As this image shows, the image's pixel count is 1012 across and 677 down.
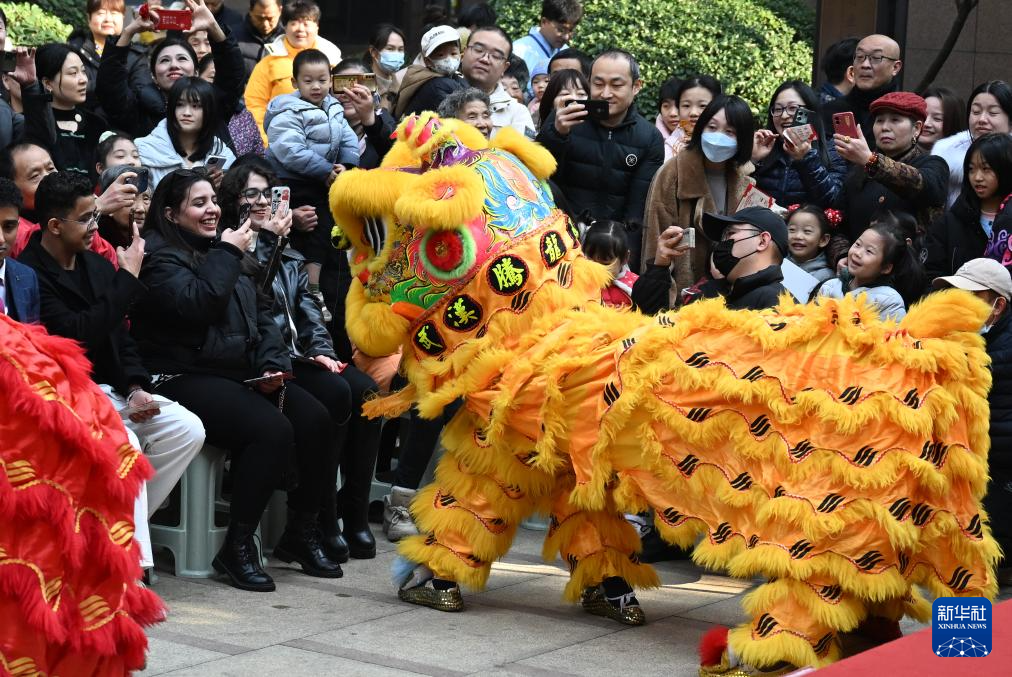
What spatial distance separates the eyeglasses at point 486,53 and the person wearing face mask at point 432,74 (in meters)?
0.21

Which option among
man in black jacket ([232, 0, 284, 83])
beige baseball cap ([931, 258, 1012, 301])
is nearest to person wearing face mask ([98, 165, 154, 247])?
beige baseball cap ([931, 258, 1012, 301])

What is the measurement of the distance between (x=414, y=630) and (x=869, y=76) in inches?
194

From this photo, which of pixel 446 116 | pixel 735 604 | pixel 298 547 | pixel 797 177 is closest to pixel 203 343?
pixel 298 547

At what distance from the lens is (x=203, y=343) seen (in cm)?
589

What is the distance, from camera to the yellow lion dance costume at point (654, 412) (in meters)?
4.48

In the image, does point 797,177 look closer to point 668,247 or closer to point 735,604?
point 668,247

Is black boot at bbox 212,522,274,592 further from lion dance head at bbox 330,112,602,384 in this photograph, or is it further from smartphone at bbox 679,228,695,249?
smartphone at bbox 679,228,695,249

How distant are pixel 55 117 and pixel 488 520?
337 centimetres

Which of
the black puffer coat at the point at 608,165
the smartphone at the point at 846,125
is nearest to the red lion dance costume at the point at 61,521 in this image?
the black puffer coat at the point at 608,165

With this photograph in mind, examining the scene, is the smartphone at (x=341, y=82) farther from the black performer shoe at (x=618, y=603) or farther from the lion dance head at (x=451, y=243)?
the black performer shoe at (x=618, y=603)

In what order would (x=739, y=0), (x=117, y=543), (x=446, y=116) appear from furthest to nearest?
(x=739, y=0) → (x=446, y=116) → (x=117, y=543)

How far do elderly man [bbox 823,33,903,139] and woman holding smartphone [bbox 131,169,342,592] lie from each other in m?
4.21

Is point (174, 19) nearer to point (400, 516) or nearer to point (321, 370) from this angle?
point (321, 370)

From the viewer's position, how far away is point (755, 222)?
213 inches
